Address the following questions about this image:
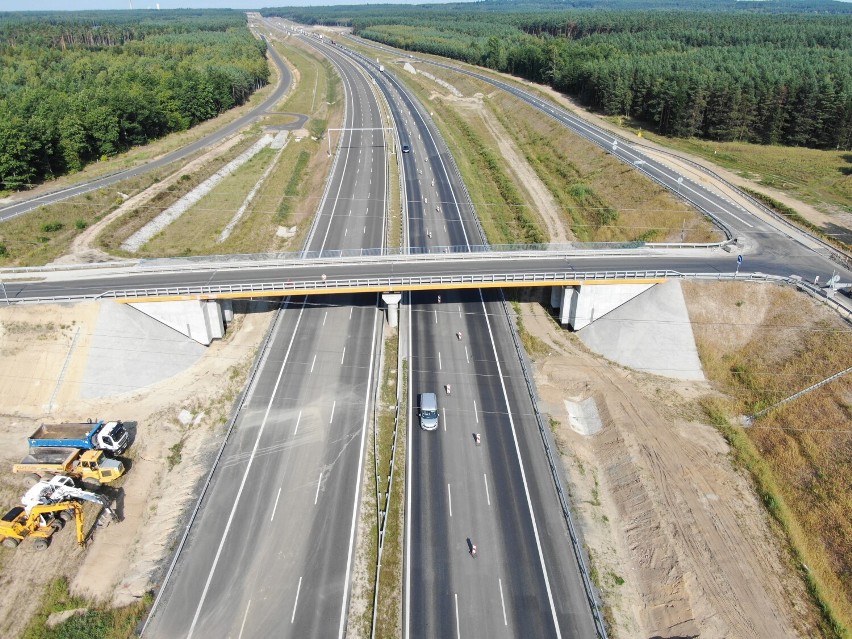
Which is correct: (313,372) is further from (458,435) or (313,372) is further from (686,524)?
(686,524)

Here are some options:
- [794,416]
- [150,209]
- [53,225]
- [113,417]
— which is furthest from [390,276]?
[53,225]

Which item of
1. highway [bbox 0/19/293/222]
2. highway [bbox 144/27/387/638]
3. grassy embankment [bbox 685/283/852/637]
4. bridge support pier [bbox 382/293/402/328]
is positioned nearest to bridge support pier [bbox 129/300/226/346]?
highway [bbox 144/27/387/638]

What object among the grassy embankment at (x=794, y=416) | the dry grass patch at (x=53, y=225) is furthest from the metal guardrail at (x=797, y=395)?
the dry grass patch at (x=53, y=225)

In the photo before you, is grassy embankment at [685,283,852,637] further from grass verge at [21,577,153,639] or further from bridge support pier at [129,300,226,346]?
bridge support pier at [129,300,226,346]

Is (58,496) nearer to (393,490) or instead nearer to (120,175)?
(393,490)

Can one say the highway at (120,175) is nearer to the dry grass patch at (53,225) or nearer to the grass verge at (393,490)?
the dry grass patch at (53,225)

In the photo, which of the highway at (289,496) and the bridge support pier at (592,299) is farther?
the bridge support pier at (592,299)
